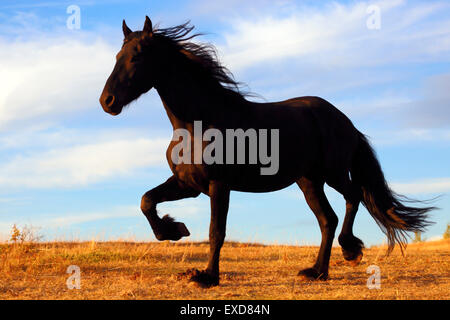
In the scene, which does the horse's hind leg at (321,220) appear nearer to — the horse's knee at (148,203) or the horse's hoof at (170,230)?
the horse's hoof at (170,230)

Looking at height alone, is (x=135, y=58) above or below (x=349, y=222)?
above

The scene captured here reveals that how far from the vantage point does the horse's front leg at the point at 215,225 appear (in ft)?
20.8

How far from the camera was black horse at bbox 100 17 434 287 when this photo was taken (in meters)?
6.36

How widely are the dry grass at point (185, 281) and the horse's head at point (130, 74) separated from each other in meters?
2.14

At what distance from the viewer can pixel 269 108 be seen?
733 cm

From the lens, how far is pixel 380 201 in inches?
343

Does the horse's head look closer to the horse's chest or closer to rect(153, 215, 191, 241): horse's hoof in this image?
the horse's chest

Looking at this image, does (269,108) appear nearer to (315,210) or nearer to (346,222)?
(315,210)

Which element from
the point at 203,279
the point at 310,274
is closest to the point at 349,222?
the point at 310,274

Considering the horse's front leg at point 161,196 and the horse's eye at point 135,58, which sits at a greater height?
the horse's eye at point 135,58

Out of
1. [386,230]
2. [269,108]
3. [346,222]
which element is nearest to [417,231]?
[386,230]

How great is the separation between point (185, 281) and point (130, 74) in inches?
99.2
